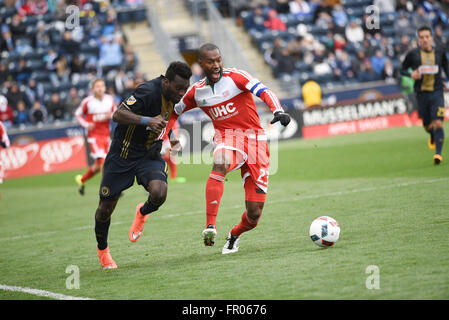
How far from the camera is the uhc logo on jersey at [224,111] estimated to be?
7.37 metres

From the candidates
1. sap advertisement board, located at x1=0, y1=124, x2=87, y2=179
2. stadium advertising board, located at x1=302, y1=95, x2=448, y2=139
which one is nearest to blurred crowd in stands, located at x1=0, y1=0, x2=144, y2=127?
sap advertisement board, located at x1=0, y1=124, x2=87, y2=179

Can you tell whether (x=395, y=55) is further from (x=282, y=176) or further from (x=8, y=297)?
(x=8, y=297)

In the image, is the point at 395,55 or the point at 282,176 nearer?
the point at 282,176

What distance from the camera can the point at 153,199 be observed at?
7273mm

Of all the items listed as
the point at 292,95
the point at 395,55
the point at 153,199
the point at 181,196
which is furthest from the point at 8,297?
the point at 395,55

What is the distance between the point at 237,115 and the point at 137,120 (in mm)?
1150

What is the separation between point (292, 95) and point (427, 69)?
13287 mm

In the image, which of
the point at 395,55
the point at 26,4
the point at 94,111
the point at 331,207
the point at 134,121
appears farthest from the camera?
the point at 395,55

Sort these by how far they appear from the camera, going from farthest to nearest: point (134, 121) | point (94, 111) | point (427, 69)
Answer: point (94, 111) → point (427, 69) → point (134, 121)

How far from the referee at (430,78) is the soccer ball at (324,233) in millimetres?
6534

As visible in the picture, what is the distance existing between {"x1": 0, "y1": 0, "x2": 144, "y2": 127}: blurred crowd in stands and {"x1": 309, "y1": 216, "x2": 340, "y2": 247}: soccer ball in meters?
16.1

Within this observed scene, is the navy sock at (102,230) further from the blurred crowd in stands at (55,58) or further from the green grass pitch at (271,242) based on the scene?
the blurred crowd in stands at (55,58)

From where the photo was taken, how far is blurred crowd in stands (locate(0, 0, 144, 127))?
884 inches

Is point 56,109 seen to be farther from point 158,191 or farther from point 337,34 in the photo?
point 158,191
